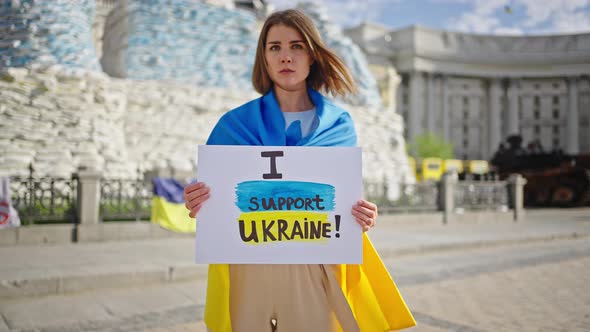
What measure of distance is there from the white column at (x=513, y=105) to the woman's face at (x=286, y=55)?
3434 inches

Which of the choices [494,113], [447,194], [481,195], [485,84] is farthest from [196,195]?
[485,84]

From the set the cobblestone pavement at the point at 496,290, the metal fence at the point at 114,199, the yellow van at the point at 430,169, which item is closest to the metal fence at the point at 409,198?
the metal fence at the point at 114,199

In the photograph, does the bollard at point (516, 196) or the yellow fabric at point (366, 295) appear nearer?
the yellow fabric at point (366, 295)

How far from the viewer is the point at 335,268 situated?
1.97 meters

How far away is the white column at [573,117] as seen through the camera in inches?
3083

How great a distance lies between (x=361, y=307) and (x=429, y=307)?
3.28 metres

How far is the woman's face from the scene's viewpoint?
197 cm

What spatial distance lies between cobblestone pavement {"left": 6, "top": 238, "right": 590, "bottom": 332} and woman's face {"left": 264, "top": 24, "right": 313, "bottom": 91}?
2.86 m

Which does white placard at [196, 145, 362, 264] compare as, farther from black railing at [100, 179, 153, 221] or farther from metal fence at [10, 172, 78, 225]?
black railing at [100, 179, 153, 221]

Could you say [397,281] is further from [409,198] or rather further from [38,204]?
[409,198]

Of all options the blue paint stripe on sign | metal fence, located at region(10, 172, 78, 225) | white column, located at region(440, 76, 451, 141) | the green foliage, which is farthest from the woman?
white column, located at region(440, 76, 451, 141)

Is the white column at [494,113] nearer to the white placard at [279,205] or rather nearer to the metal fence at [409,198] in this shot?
the metal fence at [409,198]

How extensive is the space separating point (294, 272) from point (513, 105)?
87.6 m

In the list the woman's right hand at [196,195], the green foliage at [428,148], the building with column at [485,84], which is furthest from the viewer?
the building with column at [485,84]
